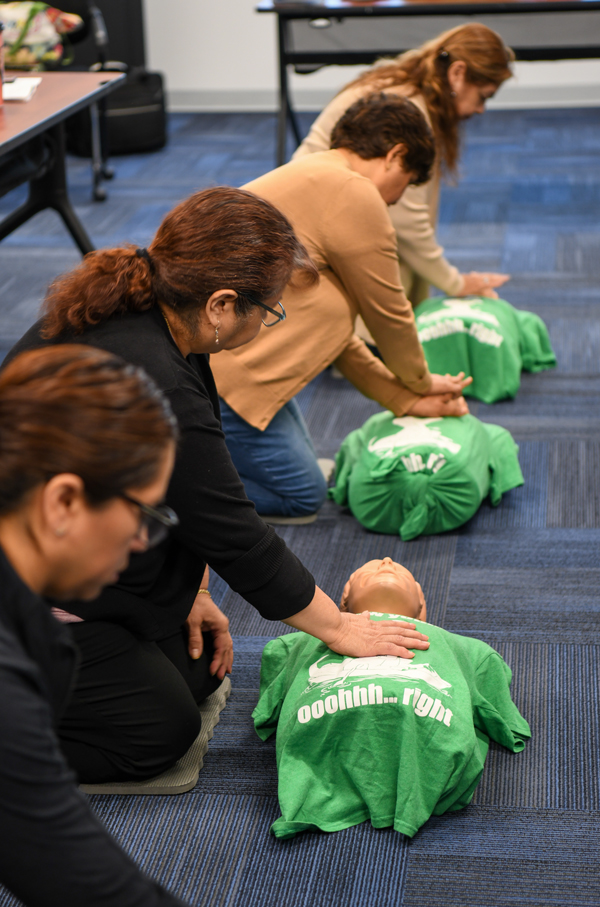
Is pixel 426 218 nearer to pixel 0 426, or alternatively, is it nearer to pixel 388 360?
pixel 388 360

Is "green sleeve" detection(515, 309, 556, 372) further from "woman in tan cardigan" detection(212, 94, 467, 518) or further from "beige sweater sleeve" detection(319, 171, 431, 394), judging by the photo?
"beige sweater sleeve" detection(319, 171, 431, 394)

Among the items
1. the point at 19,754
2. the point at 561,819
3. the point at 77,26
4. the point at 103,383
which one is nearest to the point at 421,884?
the point at 561,819

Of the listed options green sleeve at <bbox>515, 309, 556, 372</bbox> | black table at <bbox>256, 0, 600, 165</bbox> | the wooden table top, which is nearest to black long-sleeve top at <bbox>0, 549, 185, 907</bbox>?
Answer: the wooden table top

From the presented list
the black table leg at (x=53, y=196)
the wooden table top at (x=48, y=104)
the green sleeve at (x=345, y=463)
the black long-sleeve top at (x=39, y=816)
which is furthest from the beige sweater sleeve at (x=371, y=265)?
the black table leg at (x=53, y=196)

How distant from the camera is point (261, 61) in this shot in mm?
6484

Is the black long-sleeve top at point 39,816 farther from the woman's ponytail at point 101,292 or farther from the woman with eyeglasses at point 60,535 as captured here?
the woman's ponytail at point 101,292

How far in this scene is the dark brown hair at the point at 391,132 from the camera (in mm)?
2080

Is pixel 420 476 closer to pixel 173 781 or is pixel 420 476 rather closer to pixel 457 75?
pixel 173 781

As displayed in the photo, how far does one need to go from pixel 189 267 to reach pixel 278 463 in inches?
39.0

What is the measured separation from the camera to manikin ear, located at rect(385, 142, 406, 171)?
209 cm

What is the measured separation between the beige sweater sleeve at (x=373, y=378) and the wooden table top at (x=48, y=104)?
3.52ft

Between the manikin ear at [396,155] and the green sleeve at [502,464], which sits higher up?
the manikin ear at [396,155]

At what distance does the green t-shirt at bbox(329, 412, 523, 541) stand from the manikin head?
0.50 meters

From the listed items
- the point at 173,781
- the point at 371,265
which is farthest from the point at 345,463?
the point at 173,781
